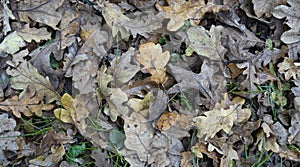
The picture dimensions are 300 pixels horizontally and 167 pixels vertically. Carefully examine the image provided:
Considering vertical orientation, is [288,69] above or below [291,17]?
below

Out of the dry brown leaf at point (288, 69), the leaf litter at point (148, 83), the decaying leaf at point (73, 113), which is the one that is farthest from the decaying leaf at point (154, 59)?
the dry brown leaf at point (288, 69)

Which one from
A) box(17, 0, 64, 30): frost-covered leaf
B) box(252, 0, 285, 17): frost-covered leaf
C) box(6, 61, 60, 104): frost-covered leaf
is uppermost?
box(17, 0, 64, 30): frost-covered leaf

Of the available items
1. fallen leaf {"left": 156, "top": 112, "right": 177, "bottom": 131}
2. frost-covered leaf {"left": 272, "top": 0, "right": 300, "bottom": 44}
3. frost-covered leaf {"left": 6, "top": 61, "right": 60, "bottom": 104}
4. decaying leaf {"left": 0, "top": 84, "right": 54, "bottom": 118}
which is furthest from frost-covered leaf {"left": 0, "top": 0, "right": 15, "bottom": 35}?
frost-covered leaf {"left": 272, "top": 0, "right": 300, "bottom": 44}

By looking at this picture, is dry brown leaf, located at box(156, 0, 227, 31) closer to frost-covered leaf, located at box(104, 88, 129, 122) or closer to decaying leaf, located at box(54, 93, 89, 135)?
frost-covered leaf, located at box(104, 88, 129, 122)

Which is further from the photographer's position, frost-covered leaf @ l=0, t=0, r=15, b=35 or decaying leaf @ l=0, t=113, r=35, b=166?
frost-covered leaf @ l=0, t=0, r=15, b=35

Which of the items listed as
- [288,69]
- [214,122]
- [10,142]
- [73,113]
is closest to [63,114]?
[73,113]

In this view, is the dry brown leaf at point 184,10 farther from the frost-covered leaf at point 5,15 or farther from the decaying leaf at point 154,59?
the frost-covered leaf at point 5,15

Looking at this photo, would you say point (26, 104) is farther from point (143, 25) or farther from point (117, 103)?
point (143, 25)

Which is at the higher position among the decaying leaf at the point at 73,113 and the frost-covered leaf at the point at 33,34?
the frost-covered leaf at the point at 33,34
